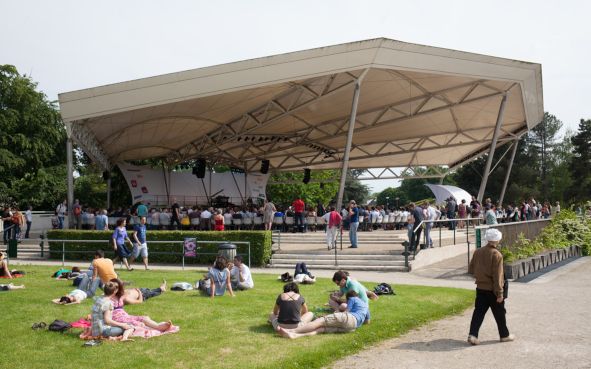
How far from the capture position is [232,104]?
24859 millimetres

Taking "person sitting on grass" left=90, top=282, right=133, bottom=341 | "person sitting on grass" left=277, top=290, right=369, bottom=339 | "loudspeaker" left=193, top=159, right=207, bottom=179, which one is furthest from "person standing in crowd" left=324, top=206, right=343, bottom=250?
"loudspeaker" left=193, top=159, right=207, bottom=179

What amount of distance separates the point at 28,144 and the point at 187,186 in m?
14.3

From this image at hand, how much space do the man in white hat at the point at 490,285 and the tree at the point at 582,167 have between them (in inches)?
2269

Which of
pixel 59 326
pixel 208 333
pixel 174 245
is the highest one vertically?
pixel 174 245

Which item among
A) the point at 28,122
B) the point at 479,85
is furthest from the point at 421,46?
the point at 28,122

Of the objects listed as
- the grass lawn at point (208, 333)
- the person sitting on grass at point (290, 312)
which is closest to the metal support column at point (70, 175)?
the grass lawn at point (208, 333)

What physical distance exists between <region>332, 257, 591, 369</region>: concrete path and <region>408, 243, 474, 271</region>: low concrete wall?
19.9ft

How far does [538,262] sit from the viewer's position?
1670 centimetres

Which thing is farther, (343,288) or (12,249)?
(12,249)

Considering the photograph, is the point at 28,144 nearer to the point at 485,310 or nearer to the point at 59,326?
the point at 59,326

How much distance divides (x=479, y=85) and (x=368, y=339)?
18.9 meters

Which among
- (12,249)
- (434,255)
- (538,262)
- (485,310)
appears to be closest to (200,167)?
(12,249)

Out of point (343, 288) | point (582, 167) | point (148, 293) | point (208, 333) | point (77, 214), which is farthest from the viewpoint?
point (582, 167)

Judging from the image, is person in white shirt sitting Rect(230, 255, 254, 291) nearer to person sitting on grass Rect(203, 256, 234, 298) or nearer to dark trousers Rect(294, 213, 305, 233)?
person sitting on grass Rect(203, 256, 234, 298)
